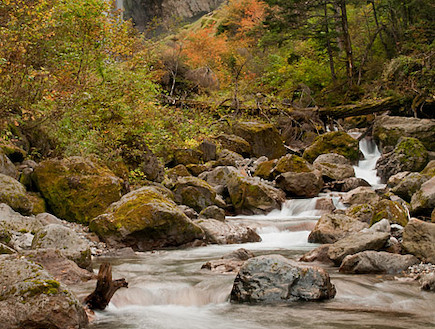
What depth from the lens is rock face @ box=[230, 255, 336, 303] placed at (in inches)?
210

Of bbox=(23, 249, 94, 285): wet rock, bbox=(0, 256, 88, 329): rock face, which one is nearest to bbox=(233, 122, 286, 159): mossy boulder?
bbox=(23, 249, 94, 285): wet rock

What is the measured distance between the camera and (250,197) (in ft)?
42.9

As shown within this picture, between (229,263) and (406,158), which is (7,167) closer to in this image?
(229,263)

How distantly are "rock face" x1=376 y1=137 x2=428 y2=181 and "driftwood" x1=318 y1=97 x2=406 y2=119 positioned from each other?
5.91m

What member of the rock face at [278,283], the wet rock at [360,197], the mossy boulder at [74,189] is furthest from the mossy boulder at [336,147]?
the rock face at [278,283]

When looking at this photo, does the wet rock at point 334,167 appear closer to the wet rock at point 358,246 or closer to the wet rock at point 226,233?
the wet rock at point 226,233

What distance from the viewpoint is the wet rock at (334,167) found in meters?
15.4

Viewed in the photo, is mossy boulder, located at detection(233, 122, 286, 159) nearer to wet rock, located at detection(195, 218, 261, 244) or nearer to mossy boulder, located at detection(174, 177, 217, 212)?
mossy boulder, located at detection(174, 177, 217, 212)

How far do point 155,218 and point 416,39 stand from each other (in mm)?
18938

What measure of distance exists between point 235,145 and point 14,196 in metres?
11.9

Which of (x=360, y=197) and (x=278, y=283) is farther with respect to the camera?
(x=360, y=197)

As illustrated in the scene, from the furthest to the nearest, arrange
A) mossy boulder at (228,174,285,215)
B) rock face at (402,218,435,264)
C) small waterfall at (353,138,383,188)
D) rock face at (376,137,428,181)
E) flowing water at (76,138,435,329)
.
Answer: small waterfall at (353,138,383,188)
rock face at (376,137,428,181)
mossy boulder at (228,174,285,215)
rock face at (402,218,435,264)
flowing water at (76,138,435,329)

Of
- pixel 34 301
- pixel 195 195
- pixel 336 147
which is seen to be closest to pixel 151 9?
pixel 336 147

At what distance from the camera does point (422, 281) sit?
5.91 m
